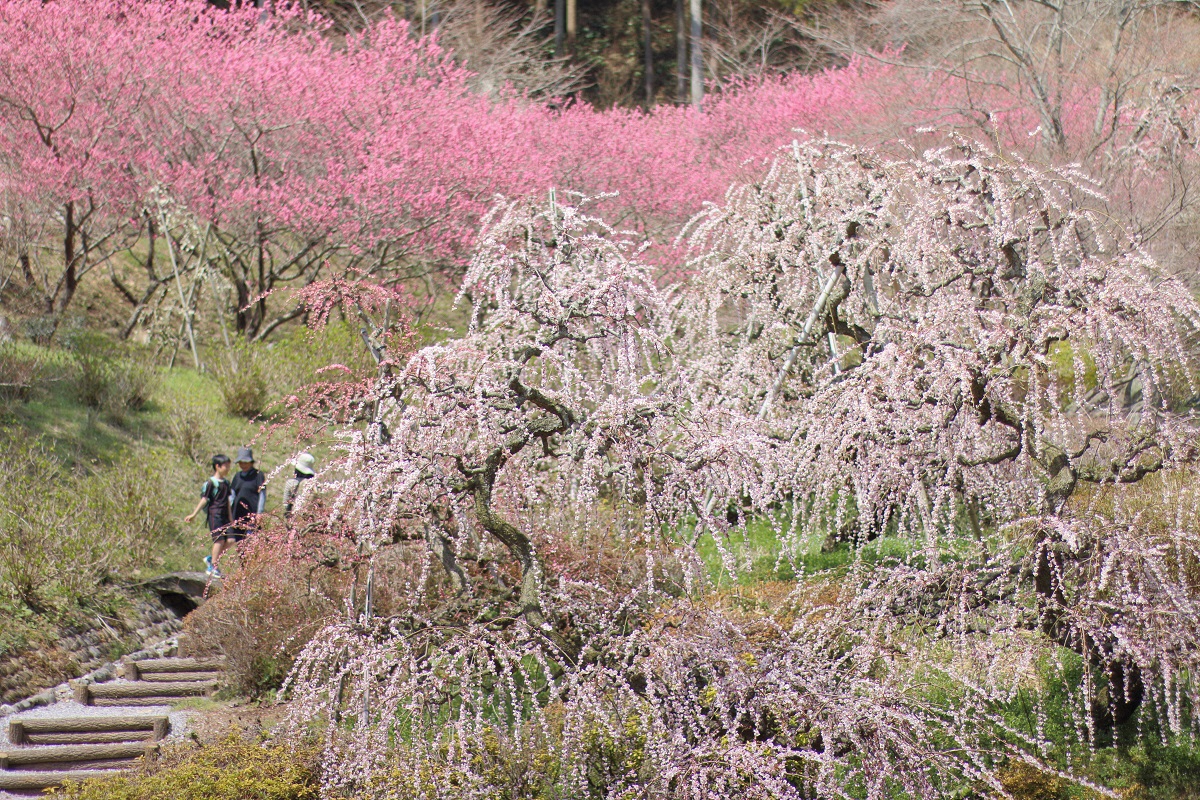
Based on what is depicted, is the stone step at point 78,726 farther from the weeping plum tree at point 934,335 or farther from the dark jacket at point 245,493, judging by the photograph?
the weeping plum tree at point 934,335

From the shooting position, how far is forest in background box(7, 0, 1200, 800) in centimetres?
550

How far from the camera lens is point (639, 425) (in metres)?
5.52

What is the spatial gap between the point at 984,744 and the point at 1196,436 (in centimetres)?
210

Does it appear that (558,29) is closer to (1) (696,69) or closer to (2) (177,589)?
(1) (696,69)

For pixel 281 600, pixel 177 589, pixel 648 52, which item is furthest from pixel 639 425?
pixel 648 52

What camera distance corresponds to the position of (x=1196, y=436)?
20.5 ft

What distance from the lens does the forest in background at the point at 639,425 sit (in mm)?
5500

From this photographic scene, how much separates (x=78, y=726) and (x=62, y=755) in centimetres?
44

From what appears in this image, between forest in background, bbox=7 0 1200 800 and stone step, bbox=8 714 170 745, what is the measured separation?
0.80 meters

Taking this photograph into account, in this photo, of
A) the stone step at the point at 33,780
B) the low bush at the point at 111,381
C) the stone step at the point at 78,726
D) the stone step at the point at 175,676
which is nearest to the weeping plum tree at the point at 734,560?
the stone step at the point at 78,726

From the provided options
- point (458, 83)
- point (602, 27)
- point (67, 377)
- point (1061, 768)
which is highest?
point (602, 27)

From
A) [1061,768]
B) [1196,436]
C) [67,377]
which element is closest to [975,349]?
[1196,436]

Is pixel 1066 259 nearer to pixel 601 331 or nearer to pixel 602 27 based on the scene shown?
pixel 601 331

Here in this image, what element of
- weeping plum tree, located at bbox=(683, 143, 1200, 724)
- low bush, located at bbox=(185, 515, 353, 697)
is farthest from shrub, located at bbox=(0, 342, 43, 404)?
weeping plum tree, located at bbox=(683, 143, 1200, 724)
